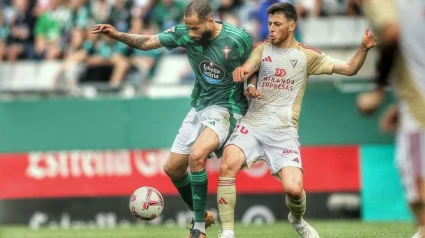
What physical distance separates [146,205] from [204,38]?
6.56 feet

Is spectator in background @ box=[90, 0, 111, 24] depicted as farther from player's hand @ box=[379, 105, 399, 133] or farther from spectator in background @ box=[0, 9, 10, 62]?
player's hand @ box=[379, 105, 399, 133]

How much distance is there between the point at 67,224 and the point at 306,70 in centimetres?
710

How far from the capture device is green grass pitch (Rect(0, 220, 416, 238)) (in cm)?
1157

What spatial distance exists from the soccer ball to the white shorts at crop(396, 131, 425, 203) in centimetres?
437

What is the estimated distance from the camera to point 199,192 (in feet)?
32.7

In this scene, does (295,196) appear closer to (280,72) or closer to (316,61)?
(280,72)

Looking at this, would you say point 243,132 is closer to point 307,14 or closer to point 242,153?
point 242,153

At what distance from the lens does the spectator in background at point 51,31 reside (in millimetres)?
18266

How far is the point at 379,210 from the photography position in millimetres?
14953

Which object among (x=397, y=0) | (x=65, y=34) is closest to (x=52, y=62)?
(x=65, y=34)

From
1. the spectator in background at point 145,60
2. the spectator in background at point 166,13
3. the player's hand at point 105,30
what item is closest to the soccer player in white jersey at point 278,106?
the player's hand at point 105,30

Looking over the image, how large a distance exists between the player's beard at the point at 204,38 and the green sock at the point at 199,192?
1398 mm

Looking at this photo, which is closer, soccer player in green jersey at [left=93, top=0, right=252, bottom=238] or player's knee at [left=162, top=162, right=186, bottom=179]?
soccer player in green jersey at [left=93, top=0, right=252, bottom=238]

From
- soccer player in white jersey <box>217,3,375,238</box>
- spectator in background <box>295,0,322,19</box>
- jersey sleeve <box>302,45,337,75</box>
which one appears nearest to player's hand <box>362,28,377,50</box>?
soccer player in white jersey <box>217,3,375,238</box>
